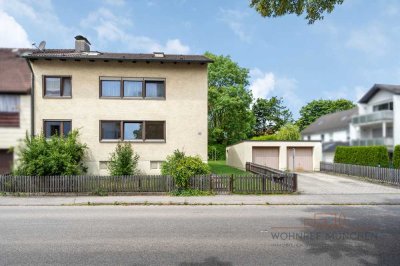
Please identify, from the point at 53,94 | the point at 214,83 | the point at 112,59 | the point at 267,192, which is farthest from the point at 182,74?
the point at 214,83

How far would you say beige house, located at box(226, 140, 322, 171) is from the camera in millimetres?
24781

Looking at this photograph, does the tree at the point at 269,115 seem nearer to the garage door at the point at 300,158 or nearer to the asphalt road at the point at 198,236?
the garage door at the point at 300,158

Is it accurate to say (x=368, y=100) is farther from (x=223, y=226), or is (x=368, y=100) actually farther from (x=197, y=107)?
(x=223, y=226)

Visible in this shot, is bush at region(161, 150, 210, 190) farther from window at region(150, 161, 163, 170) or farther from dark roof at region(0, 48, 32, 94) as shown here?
dark roof at region(0, 48, 32, 94)

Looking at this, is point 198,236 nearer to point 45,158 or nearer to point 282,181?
point 282,181

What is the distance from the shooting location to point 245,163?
24.3m

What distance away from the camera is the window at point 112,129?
17.8 meters

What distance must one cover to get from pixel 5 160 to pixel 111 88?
7.72 metres

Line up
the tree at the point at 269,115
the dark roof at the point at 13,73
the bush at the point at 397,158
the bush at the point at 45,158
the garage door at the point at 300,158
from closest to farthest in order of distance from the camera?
the bush at the point at 45,158 → the dark roof at the point at 13,73 → the bush at the point at 397,158 → the garage door at the point at 300,158 → the tree at the point at 269,115

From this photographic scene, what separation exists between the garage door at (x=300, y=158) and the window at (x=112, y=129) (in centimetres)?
1610

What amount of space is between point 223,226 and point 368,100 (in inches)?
1470

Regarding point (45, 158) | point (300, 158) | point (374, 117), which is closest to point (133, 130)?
point (45, 158)

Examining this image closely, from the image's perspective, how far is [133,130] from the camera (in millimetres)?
Result: 18016

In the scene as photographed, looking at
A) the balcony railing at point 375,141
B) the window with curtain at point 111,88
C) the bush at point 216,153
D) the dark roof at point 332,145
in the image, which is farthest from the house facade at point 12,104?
the dark roof at point 332,145
